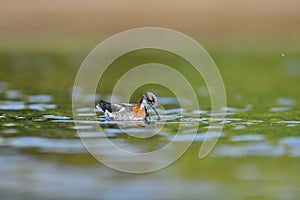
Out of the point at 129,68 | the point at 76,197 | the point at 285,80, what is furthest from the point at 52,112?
the point at 129,68

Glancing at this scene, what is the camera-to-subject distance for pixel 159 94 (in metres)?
19.6

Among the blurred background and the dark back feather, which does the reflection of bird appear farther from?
the blurred background

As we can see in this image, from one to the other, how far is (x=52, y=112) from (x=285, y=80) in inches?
306

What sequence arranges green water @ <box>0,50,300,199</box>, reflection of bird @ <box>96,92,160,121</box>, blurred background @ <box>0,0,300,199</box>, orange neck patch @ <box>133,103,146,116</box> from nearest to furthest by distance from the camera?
green water @ <box>0,50,300,199</box> → blurred background @ <box>0,0,300,199</box> → reflection of bird @ <box>96,92,160,121</box> → orange neck patch @ <box>133,103,146,116</box>

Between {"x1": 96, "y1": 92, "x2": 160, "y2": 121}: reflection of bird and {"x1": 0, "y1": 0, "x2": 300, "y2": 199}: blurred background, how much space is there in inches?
30.3

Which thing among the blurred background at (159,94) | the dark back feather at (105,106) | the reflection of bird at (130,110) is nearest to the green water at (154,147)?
the blurred background at (159,94)

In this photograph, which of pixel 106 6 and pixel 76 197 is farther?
pixel 106 6

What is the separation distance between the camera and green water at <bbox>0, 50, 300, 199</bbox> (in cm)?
1062

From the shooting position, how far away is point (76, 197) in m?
10.2

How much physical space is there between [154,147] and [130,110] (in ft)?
8.63

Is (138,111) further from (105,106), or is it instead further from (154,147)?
(154,147)

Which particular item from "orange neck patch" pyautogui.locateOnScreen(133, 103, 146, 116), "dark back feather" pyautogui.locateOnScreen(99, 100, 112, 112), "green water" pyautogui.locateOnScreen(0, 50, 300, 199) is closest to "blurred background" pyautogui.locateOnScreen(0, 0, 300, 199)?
"green water" pyautogui.locateOnScreen(0, 50, 300, 199)

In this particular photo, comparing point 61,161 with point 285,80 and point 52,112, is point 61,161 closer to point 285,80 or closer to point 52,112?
point 52,112

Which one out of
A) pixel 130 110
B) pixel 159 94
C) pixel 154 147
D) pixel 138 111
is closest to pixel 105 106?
pixel 130 110
